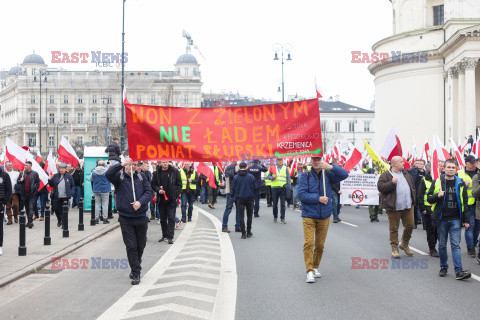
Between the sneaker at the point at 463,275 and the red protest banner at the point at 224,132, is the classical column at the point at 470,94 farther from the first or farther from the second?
the red protest banner at the point at 224,132

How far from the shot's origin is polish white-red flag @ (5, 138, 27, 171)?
645 inches

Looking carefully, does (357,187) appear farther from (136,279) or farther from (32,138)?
(32,138)

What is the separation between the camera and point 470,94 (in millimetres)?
47000

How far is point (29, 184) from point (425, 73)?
155 ft

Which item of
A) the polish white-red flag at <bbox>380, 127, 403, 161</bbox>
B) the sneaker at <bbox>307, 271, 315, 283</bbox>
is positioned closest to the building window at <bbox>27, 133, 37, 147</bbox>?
the polish white-red flag at <bbox>380, 127, 403, 161</bbox>

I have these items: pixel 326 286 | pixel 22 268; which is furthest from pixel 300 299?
pixel 22 268

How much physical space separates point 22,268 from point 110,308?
3442mm

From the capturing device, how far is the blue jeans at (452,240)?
28.1 ft

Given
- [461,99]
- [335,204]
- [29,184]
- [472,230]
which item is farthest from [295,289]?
[461,99]

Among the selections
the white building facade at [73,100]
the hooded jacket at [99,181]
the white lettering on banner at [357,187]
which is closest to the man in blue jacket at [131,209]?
the hooded jacket at [99,181]

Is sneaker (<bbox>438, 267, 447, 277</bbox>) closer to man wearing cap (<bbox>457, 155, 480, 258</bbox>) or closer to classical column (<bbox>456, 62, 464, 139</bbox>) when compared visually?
man wearing cap (<bbox>457, 155, 480, 258</bbox>)

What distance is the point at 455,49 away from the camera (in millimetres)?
50719

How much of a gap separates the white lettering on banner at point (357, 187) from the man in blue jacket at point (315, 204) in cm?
993

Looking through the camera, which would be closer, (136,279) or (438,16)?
(136,279)
